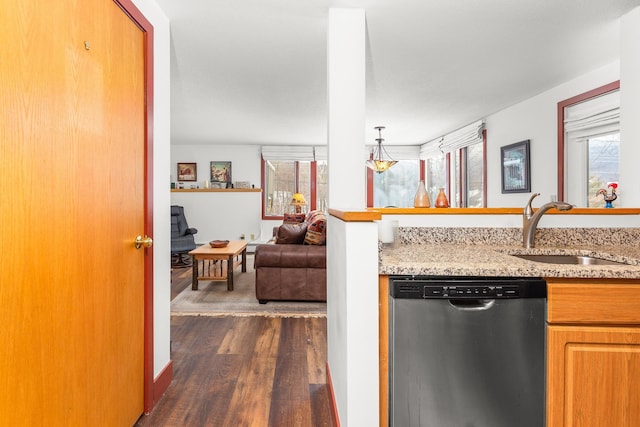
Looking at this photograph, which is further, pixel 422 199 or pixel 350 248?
pixel 422 199

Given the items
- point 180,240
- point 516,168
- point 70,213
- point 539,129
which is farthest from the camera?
point 180,240

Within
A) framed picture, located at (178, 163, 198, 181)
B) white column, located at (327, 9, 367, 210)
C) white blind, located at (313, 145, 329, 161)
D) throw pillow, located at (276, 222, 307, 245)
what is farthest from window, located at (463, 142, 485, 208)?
framed picture, located at (178, 163, 198, 181)

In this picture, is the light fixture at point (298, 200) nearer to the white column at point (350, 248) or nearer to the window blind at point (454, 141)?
the window blind at point (454, 141)

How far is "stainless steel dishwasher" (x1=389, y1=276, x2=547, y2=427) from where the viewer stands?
1326 mm

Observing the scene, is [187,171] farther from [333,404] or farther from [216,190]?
[333,404]

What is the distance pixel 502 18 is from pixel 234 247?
3.58m

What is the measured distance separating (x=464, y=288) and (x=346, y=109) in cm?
120

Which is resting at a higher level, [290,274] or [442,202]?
[442,202]

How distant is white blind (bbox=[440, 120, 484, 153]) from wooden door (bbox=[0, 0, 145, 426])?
14.9 ft

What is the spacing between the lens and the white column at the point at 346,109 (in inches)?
81.4

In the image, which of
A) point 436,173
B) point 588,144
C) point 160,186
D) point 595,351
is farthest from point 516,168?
point 160,186

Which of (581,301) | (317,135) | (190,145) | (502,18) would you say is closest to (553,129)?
(502,18)

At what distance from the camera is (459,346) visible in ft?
4.36

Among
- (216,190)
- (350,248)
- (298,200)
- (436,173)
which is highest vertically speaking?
(436,173)
